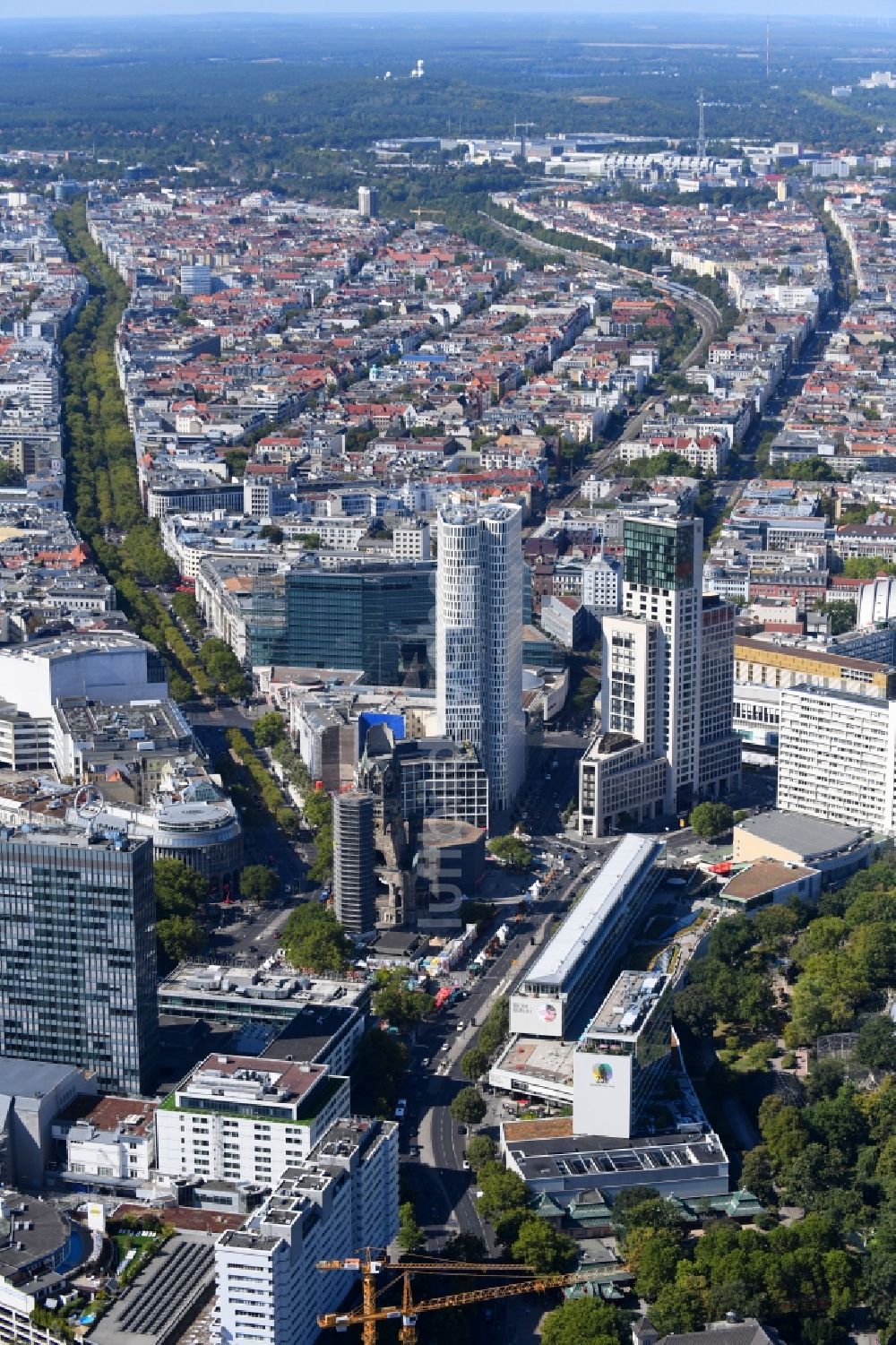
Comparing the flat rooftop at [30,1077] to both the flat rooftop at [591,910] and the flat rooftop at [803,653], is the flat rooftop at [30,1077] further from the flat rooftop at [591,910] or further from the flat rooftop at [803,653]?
the flat rooftop at [803,653]

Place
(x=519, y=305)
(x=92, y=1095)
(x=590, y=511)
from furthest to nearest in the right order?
(x=519, y=305) < (x=590, y=511) < (x=92, y=1095)

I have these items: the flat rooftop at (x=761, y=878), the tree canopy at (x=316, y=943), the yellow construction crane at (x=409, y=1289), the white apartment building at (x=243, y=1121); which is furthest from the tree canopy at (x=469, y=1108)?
the flat rooftop at (x=761, y=878)

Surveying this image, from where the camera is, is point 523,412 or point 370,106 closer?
point 523,412

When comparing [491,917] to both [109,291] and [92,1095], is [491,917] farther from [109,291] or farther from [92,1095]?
[109,291]

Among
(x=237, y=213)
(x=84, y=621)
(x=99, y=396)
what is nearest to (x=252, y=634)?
(x=84, y=621)

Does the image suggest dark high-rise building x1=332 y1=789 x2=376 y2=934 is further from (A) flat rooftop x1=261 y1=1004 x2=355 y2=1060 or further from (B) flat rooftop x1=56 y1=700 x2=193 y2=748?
(B) flat rooftop x1=56 y1=700 x2=193 y2=748

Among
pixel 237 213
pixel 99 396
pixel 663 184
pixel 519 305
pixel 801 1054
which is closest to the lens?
pixel 801 1054

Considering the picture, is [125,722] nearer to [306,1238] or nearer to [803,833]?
[803,833]
